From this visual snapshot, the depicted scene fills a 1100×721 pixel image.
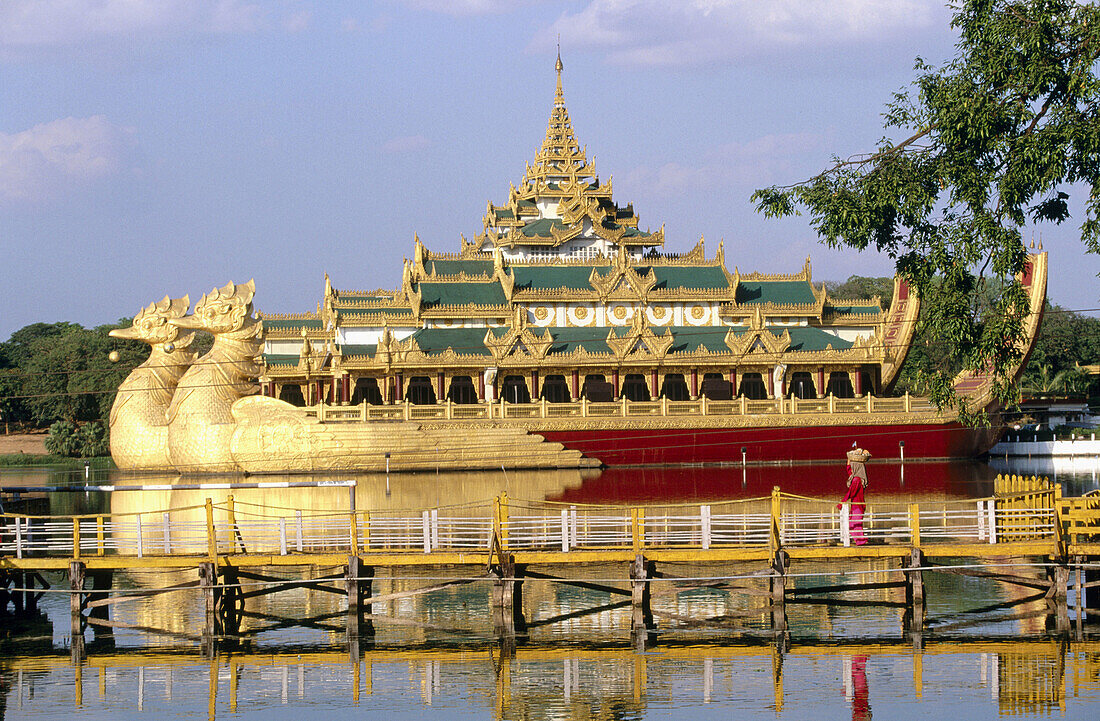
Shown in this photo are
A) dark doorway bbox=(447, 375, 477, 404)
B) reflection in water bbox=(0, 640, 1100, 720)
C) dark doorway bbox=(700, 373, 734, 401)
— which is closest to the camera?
reflection in water bbox=(0, 640, 1100, 720)

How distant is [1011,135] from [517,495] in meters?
19.3

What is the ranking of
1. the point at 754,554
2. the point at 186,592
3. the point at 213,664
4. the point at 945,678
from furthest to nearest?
the point at 186,592 < the point at 754,554 < the point at 213,664 < the point at 945,678

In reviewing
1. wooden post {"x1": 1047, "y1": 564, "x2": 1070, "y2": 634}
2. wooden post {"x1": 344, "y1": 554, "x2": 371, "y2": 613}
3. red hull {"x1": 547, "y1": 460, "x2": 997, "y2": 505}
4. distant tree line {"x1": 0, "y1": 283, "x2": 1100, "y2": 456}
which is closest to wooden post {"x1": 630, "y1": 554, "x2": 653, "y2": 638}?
wooden post {"x1": 344, "y1": 554, "x2": 371, "y2": 613}

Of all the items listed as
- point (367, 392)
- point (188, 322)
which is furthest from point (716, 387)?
point (188, 322)

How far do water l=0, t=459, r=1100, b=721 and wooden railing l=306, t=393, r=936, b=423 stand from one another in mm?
24201

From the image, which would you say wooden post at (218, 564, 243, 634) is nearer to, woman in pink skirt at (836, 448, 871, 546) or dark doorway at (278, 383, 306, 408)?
woman in pink skirt at (836, 448, 871, 546)

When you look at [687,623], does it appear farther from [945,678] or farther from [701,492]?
[701,492]

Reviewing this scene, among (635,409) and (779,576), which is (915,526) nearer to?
(779,576)

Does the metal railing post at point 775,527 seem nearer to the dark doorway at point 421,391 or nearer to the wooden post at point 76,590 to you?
the wooden post at point 76,590

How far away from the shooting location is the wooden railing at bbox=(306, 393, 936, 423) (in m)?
49.2

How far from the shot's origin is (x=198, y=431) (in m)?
46.7

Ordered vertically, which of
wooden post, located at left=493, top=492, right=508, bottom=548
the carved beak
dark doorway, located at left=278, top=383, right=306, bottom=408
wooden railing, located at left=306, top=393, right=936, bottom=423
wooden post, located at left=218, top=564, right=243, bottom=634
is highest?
the carved beak

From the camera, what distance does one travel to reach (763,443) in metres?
50.2

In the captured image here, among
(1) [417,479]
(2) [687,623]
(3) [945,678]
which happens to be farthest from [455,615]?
(1) [417,479]
